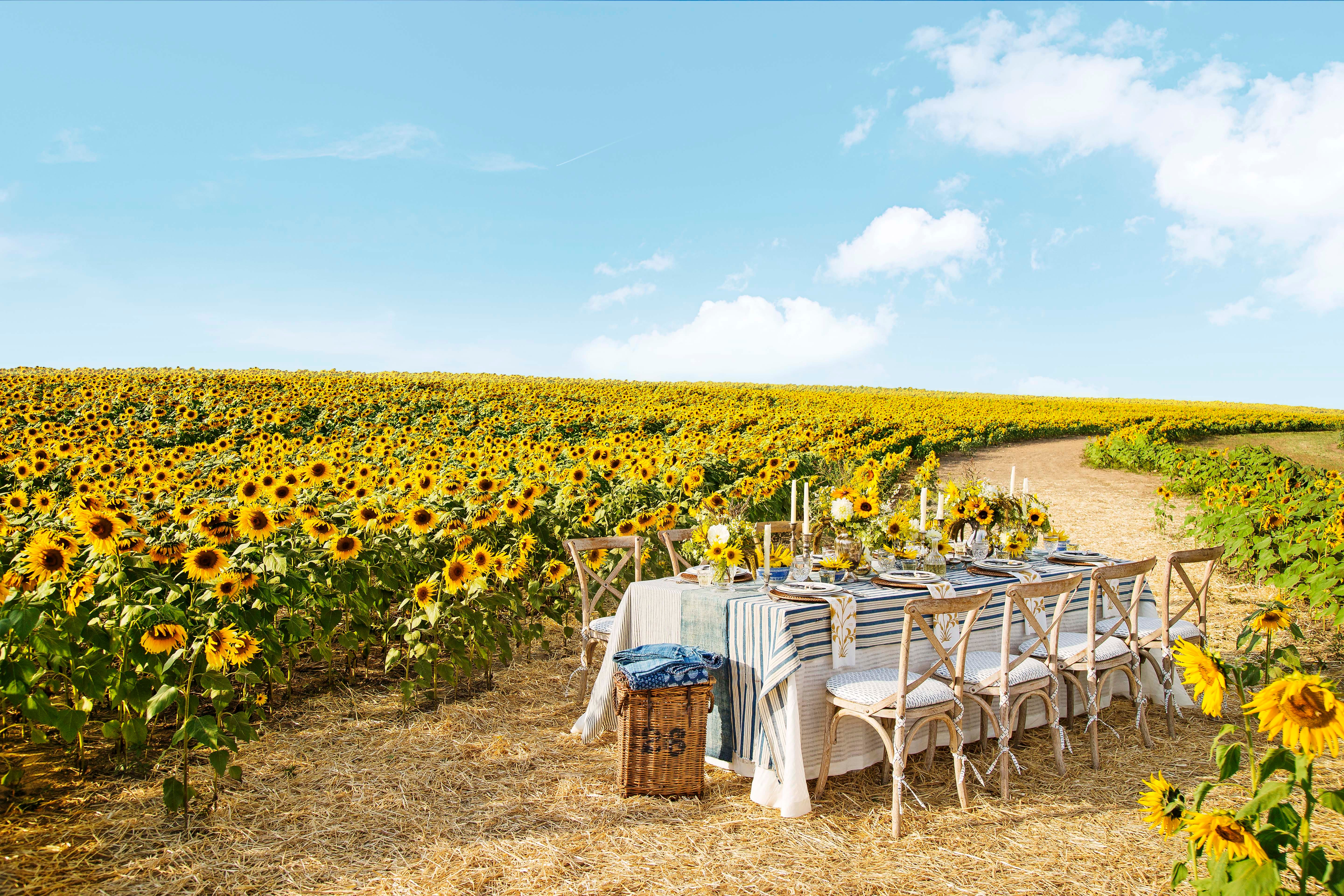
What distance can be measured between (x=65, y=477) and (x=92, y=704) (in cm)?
589

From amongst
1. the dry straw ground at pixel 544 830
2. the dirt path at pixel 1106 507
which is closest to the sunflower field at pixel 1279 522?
the dirt path at pixel 1106 507

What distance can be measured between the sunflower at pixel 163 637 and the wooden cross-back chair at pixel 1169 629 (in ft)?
15.3

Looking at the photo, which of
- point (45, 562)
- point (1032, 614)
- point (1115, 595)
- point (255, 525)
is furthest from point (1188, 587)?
point (45, 562)

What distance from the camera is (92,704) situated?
3.38 meters

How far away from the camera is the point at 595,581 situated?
18.4ft

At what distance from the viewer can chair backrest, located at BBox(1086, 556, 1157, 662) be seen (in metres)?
4.20

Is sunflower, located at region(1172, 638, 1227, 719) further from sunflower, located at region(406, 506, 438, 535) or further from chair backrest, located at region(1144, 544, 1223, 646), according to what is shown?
sunflower, located at region(406, 506, 438, 535)

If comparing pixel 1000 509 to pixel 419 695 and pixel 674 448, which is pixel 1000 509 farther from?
pixel 674 448

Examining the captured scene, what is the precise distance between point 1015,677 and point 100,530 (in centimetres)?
409

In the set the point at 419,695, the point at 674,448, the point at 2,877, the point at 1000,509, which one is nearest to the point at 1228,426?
the point at 674,448

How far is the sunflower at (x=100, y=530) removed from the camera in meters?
3.40

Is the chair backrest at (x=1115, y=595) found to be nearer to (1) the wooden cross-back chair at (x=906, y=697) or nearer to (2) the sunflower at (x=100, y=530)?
(1) the wooden cross-back chair at (x=906, y=697)

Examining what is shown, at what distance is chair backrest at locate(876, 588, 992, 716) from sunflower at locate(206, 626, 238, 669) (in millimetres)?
2701

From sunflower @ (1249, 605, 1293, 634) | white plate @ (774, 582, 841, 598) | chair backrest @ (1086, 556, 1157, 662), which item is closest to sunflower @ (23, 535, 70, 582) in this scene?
white plate @ (774, 582, 841, 598)
